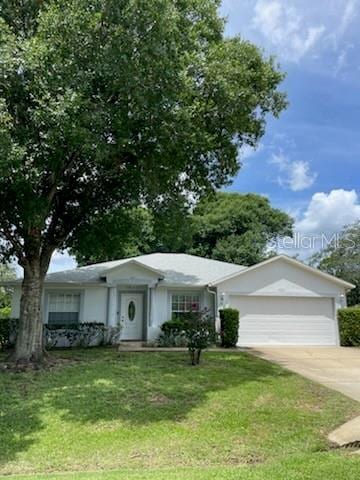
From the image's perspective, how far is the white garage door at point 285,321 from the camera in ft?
62.9

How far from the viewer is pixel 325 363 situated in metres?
14.1

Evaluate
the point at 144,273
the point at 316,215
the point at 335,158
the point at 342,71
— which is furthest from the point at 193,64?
the point at 316,215

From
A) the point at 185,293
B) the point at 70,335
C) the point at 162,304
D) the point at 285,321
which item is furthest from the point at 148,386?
the point at 285,321

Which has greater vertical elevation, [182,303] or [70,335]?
[182,303]

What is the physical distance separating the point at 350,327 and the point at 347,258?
16.5 metres

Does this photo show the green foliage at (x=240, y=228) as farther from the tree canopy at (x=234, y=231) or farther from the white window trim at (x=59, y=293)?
the white window trim at (x=59, y=293)

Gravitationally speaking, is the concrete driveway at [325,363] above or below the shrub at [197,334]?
below

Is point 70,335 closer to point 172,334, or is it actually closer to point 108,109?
point 172,334

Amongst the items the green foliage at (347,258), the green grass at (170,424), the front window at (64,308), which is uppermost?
the green foliage at (347,258)

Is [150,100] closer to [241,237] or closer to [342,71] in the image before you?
[342,71]

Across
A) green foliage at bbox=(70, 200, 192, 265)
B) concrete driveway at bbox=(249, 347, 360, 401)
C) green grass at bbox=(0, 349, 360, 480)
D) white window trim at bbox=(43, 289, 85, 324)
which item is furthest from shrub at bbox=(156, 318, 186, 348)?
green grass at bbox=(0, 349, 360, 480)

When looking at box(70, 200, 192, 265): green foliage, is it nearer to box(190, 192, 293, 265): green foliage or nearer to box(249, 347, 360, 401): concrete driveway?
box(249, 347, 360, 401): concrete driveway

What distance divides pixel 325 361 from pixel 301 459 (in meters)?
9.38

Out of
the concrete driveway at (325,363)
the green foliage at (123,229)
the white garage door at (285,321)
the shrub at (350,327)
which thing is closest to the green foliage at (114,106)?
the green foliage at (123,229)
